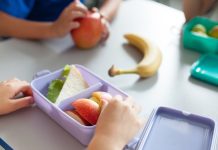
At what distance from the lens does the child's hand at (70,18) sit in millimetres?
979

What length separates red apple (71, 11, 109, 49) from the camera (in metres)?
0.97

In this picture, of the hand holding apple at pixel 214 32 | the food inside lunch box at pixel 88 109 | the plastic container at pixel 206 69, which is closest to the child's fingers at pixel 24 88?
the food inside lunch box at pixel 88 109

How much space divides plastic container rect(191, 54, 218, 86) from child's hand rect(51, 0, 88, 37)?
1.18ft

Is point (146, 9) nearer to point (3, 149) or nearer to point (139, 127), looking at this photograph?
point (139, 127)

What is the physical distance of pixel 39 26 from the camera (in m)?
1.05

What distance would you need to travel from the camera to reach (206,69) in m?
0.87

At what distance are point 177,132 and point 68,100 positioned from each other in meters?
0.23

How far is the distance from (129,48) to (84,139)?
0.42m

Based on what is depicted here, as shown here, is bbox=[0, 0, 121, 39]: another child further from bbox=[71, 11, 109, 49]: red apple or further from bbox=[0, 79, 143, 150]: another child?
bbox=[0, 79, 143, 150]: another child

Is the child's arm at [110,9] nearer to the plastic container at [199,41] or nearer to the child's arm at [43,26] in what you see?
the child's arm at [43,26]

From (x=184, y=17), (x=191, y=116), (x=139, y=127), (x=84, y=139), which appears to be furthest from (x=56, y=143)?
(x=184, y=17)

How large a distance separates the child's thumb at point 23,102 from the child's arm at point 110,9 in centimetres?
46

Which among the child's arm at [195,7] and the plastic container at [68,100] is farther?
the child's arm at [195,7]

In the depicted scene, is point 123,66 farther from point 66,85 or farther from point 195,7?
point 195,7
